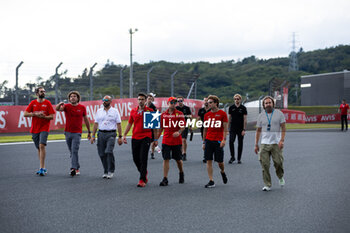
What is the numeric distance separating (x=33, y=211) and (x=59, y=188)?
70.1 inches

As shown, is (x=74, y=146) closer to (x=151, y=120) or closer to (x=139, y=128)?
(x=139, y=128)

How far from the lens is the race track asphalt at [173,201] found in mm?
5289

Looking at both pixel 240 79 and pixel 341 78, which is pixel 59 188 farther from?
pixel 240 79

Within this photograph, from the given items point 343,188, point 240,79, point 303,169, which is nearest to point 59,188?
point 343,188

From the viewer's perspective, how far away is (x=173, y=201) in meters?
6.70

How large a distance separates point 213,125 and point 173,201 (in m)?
1.87

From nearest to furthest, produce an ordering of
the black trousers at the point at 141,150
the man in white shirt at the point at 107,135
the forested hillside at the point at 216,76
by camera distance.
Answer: the black trousers at the point at 141,150
the man in white shirt at the point at 107,135
the forested hillside at the point at 216,76

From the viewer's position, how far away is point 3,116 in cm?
1962

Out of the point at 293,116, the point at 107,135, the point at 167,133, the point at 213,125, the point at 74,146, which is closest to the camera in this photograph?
the point at 213,125

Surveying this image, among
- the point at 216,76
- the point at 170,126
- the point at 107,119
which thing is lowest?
the point at 170,126

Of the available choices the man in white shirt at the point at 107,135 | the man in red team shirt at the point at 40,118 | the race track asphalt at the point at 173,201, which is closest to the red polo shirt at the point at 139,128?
the man in white shirt at the point at 107,135

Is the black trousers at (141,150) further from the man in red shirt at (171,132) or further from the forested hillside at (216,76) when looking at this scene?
the forested hillside at (216,76)

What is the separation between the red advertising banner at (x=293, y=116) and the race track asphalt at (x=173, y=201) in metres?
23.5

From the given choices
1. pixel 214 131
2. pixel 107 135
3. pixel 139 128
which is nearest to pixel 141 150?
pixel 139 128
